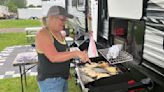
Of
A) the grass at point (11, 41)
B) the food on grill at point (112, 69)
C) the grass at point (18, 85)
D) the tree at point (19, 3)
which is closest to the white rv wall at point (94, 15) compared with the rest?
the grass at point (18, 85)

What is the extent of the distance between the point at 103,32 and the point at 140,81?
183 centimetres

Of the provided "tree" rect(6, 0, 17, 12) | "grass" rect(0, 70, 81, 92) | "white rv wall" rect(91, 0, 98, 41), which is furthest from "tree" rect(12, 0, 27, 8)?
"white rv wall" rect(91, 0, 98, 41)

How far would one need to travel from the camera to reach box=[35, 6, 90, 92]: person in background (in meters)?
2.22

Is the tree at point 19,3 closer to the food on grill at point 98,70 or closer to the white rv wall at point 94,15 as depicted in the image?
the white rv wall at point 94,15

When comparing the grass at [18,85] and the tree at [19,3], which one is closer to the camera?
the grass at [18,85]

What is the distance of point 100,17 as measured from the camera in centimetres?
392

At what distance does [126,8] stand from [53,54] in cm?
89

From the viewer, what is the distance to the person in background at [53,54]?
87.4 inches

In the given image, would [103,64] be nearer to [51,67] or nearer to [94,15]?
[51,67]

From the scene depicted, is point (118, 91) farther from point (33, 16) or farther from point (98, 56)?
point (33, 16)

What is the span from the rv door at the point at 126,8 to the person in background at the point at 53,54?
585 millimetres

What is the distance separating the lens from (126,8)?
265cm

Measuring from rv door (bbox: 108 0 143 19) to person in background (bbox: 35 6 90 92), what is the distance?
59cm

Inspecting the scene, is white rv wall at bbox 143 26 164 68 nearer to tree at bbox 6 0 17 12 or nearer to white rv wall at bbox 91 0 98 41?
white rv wall at bbox 91 0 98 41
